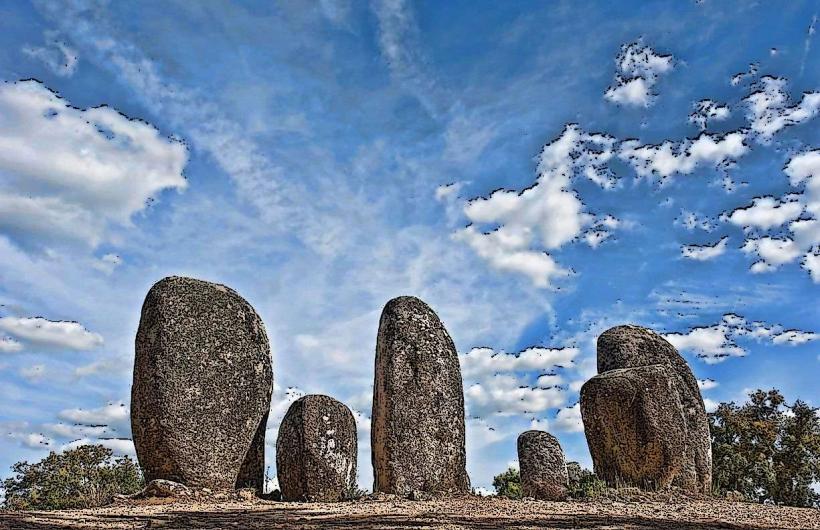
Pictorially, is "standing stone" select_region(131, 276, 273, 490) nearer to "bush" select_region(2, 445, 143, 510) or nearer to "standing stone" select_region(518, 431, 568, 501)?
"standing stone" select_region(518, 431, 568, 501)

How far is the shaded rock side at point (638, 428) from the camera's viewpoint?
1852 cm

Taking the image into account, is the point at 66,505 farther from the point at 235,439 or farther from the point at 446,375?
the point at 446,375

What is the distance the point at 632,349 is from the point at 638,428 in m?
3.98

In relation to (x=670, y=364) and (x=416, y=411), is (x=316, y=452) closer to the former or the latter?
(x=416, y=411)

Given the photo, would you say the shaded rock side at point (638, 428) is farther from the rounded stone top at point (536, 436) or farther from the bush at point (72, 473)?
the bush at point (72, 473)

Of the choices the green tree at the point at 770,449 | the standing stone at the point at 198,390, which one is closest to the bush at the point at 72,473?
the standing stone at the point at 198,390

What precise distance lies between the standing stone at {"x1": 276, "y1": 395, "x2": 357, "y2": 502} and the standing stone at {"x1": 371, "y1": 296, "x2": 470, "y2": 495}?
824mm

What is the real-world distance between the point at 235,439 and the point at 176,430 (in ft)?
4.26

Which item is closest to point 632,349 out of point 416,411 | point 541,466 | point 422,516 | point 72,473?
point 541,466

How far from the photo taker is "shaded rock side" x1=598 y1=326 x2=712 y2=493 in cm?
2100

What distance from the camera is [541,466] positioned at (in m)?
19.8

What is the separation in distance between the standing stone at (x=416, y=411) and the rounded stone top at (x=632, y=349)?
262 inches

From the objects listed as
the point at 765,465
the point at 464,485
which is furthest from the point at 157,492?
the point at 765,465

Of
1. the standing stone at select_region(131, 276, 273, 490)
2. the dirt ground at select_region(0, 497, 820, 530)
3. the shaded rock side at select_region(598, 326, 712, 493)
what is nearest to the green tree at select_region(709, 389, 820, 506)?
the shaded rock side at select_region(598, 326, 712, 493)
